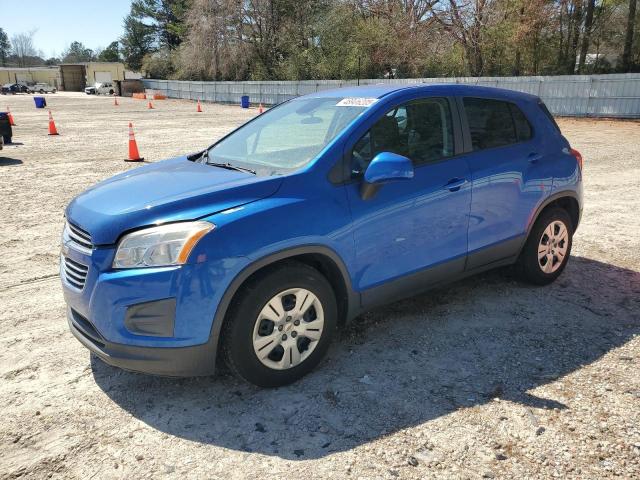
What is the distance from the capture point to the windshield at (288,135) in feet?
11.2

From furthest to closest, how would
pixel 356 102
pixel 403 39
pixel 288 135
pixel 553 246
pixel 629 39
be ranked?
pixel 403 39, pixel 629 39, pixel 553 246, pixel 288 135, pixel 356 102

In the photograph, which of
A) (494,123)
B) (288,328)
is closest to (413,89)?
(494,123)

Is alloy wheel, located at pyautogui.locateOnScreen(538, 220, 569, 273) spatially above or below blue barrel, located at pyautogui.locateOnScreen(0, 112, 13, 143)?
below

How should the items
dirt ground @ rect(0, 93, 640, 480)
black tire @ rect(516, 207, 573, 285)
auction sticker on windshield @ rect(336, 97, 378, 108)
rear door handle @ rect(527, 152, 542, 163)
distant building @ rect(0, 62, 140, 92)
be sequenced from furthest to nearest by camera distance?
distant building @ rect(0, 62, 140, 92) → black tire @ rect(516, 207, 573, 285) → rear door handle @ rect(527, 152, 542, 163) → auction sticker on windshield @ rect(336, 97, 378, 108) → dirt ground @ rect(0, 93, 640, 480)

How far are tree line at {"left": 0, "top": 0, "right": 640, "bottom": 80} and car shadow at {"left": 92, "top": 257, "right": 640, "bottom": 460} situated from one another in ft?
87.7

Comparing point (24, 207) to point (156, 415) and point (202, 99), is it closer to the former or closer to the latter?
point (156, 415)

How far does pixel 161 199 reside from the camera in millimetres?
2953

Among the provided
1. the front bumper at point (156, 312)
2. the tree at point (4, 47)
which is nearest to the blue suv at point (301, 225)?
the front bumper at point (156, 312)

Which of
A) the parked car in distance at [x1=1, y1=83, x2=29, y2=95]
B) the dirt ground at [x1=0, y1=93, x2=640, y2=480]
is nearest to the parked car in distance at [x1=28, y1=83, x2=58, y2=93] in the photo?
the parked car in distance at [x1=1, y1=83, x2=29, y2=95]

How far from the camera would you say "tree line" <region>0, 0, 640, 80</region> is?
1071 inches

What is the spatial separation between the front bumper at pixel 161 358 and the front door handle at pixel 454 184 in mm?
1984

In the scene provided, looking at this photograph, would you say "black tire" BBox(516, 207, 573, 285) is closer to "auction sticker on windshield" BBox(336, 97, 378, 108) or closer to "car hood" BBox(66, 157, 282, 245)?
"auction sticker on windshield" BBox(336, 97, 378, 108)

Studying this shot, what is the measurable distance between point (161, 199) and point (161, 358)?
0.89 meters

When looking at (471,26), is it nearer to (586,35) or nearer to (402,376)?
(586,35)
